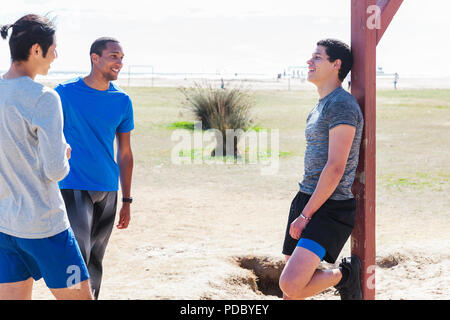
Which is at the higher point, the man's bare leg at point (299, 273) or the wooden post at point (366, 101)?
the wooden post at point (366, 101)

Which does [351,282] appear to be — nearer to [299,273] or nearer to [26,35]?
[299,273]

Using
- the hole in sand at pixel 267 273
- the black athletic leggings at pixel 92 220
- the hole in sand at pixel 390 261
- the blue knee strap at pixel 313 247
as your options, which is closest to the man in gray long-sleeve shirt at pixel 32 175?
the black athletic leggings at pixel 92 220

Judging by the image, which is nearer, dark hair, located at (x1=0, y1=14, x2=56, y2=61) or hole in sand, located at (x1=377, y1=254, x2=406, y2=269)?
dark hair, located at (x1=0, y1=14, x2=56, y2=61)

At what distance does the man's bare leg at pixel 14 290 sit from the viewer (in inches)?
111

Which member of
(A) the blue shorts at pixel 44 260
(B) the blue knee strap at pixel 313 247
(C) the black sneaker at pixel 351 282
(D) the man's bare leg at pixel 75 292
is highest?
(A) the blue shorts at pixel 44 260

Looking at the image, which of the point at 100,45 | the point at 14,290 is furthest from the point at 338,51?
the point at 14,290

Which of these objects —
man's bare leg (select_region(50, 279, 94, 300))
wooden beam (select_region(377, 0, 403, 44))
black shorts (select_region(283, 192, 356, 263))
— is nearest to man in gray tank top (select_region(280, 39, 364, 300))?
black shorts (select_region(283, 192, 356, 263))

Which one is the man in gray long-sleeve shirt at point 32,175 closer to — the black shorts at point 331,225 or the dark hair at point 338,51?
the black shorts at point 331,225

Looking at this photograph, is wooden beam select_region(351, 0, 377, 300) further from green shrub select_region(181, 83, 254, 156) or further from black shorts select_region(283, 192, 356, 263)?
green shrub select_region(181, 83, 254, 156)

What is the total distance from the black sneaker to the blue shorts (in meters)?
1.63

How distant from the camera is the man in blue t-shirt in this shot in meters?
3.75

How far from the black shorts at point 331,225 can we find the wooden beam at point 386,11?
3.41 ft

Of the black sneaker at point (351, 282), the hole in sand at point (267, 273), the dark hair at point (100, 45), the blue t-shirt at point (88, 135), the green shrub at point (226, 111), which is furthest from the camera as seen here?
the green shrub at point (226, 111)

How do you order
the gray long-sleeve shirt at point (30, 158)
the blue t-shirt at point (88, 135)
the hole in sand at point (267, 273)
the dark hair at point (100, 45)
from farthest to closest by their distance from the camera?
the hole in sand at point (267, 273) → the dark hair at point (100, 45) → the blue t-shirt at point (88, 135) → the gray long-sleeve shirt at point (30, 158)
